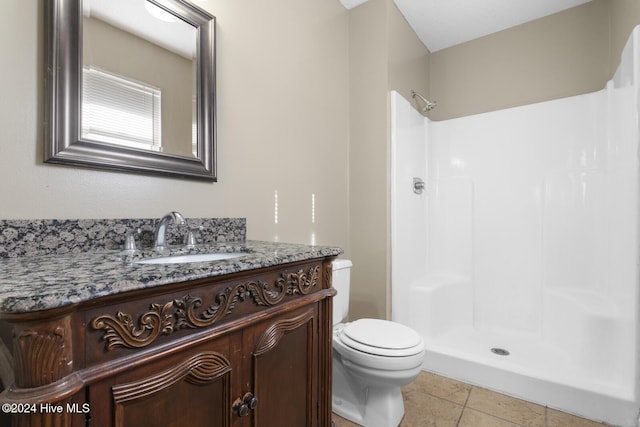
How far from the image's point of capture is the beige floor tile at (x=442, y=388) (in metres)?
1.83

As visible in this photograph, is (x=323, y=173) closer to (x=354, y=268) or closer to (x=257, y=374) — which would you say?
(x=354, y=268)

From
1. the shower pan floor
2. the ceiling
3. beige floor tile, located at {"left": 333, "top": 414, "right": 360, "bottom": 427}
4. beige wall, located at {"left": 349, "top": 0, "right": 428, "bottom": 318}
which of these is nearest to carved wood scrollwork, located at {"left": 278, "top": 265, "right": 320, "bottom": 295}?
beige floor tile, located at {"left": 333, "top": 414, "right": 360, "bottom": 427}

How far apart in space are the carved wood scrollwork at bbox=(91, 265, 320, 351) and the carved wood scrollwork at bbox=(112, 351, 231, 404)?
7 centimetres

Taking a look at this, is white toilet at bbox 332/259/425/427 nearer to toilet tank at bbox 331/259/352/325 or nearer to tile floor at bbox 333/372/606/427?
toilet tank at bbox 331/259/352/325

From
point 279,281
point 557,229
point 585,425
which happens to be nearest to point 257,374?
point 279,281

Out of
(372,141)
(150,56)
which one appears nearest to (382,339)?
(372,141)

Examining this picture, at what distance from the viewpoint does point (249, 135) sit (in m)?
1.56

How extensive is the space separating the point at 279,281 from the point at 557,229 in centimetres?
232

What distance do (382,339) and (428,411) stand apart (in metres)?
0.57

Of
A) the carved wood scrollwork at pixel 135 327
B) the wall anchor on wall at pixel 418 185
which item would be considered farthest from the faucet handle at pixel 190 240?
the wall anchor on wall at pixel 418 185

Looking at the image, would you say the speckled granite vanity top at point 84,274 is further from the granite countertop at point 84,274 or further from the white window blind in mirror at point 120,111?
the white window blind in mirror at point 120,111

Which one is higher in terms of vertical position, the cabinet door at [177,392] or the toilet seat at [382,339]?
the cabinet door at [177,392]

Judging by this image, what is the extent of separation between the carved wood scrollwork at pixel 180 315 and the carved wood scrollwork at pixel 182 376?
0.07 metres

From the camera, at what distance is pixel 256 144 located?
1601mm
